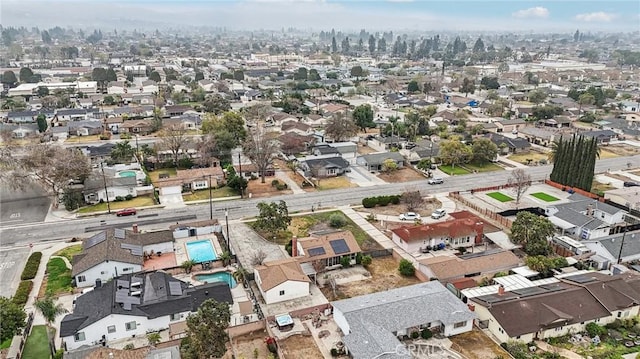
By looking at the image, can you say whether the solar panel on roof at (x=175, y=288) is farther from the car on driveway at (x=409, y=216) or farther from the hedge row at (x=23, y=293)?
the car on driveway at (x=409, y=216)

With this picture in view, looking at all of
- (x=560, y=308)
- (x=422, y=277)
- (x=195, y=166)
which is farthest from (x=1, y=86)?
(x=560, y=308)

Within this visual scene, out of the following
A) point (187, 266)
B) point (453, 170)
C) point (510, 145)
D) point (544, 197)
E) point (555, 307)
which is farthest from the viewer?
point (510, 145)

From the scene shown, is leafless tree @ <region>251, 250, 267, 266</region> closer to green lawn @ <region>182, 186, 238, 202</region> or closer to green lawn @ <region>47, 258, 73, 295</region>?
green lawn @ <region>47, 258, 73, 295</region>

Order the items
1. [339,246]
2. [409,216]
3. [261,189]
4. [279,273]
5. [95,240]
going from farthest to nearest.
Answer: [261,189] < [409,216] < [95,240] < [339,246] < [279,273]

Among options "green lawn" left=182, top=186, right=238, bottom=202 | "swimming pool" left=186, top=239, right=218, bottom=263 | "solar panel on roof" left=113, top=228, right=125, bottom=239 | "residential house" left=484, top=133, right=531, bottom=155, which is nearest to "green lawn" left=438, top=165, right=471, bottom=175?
"residential house" left=484, top=133, right=531, bottom=155

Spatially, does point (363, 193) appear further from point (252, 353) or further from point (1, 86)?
point (1, 86)

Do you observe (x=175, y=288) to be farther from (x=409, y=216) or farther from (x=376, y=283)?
(x=409, y=216)

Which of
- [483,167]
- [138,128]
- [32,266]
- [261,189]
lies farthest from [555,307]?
[138,128]
